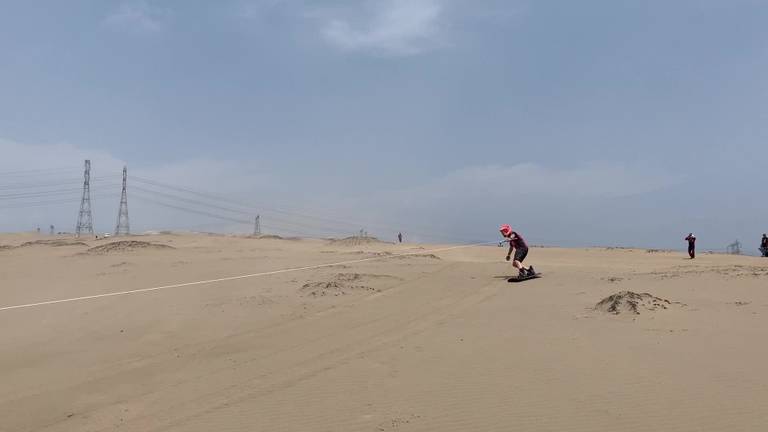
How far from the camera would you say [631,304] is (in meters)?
10.1

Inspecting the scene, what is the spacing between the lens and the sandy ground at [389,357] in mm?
5605

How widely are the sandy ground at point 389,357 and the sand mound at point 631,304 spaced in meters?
0.07

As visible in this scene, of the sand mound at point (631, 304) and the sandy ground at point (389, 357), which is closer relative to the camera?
the sandy ground at point (389, 357)

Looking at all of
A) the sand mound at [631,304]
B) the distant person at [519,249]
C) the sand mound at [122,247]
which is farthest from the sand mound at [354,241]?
the sand mound at [631,304]

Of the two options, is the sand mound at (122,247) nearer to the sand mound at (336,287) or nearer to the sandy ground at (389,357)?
the sandy ground at (389,357)

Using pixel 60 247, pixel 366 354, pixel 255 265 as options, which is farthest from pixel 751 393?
pixel 60 247

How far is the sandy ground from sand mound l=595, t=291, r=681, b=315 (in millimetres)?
66

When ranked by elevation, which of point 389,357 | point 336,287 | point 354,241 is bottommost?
point 389,357

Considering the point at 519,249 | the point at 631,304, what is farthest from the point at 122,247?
the point at 631,304

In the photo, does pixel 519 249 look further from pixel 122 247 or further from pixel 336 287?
pixel 122 247

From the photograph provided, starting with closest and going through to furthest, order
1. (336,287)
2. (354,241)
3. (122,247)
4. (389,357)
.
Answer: (389,357) < (336,287) < (122,247) < (354,241)

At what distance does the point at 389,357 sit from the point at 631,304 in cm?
513

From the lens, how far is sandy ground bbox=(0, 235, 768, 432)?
5.61m

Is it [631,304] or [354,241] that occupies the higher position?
[354,241]
